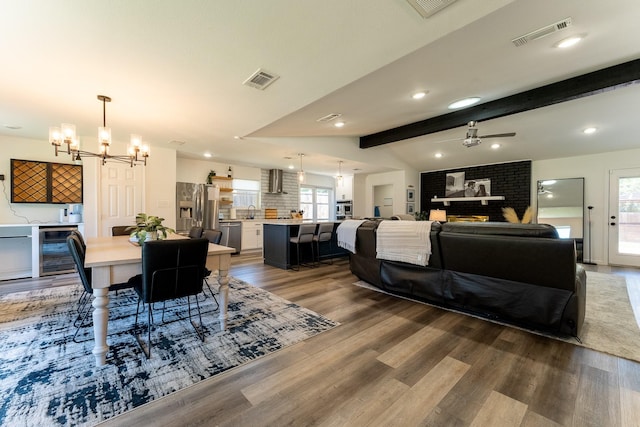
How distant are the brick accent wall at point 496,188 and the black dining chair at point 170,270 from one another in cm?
739

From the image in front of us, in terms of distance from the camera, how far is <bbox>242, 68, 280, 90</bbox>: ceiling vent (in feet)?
8.02

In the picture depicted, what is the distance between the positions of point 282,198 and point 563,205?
23.6 ft

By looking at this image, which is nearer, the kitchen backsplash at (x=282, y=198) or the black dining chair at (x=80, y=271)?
the black dining chair at (x=80, y=271)

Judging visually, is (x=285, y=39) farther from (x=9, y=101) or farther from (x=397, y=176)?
(x=397, y=176)

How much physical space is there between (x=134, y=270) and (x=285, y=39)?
216cm

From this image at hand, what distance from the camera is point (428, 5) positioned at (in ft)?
5.47

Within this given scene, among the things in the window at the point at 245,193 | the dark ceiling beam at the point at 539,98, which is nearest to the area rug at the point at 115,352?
the dark ceiling beam at the point at 539,98

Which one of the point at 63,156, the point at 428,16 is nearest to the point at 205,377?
the point at 428,16

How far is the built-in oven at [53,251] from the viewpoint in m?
4.25

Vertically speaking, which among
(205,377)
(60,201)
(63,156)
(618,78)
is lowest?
(205,377)

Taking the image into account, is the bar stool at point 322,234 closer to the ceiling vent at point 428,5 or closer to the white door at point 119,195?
the white door at point 119,195

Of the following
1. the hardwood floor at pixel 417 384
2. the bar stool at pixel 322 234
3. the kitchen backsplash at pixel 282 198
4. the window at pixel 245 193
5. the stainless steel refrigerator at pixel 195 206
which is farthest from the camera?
the kitchen backsplash at pixel 282 198

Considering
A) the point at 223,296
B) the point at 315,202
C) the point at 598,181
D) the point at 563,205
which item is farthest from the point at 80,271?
the point at 598,181

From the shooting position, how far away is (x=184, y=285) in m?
2.18
